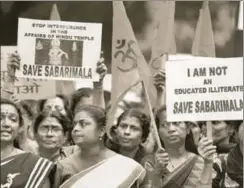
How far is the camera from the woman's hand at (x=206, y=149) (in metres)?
1.01

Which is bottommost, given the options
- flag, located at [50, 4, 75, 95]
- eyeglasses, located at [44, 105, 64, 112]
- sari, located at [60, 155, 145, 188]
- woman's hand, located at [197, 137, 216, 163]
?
sari, located at [60, 155, 145, 188]

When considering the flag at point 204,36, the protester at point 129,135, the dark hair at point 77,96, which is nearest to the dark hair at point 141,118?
the protester at point 129,135

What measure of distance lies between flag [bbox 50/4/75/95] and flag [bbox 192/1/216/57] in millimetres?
334

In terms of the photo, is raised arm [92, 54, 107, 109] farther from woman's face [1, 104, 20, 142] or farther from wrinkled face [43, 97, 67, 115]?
woman's face [1, 104, 20, 142]

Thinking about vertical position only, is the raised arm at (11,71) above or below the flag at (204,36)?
below

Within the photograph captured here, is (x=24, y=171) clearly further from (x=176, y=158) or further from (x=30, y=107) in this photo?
(x=176, y=158)

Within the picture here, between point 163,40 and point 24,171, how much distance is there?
19.6 inches

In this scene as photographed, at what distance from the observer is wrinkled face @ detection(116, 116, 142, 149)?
1.02m

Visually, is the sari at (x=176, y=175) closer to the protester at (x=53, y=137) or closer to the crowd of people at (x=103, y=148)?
the crowd of people at (x=103, y=148)

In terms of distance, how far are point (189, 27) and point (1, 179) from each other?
628mm

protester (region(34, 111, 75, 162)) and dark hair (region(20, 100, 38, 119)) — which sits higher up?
dark hair (region(20, 100, 38, 119))

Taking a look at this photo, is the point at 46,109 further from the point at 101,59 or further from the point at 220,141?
the point at 220,141

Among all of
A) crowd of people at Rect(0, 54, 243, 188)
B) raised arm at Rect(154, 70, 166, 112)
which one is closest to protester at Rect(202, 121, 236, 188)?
crowd of people at Rect(0, 54, 243, 188)

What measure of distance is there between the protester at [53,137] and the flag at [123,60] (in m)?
0.12
